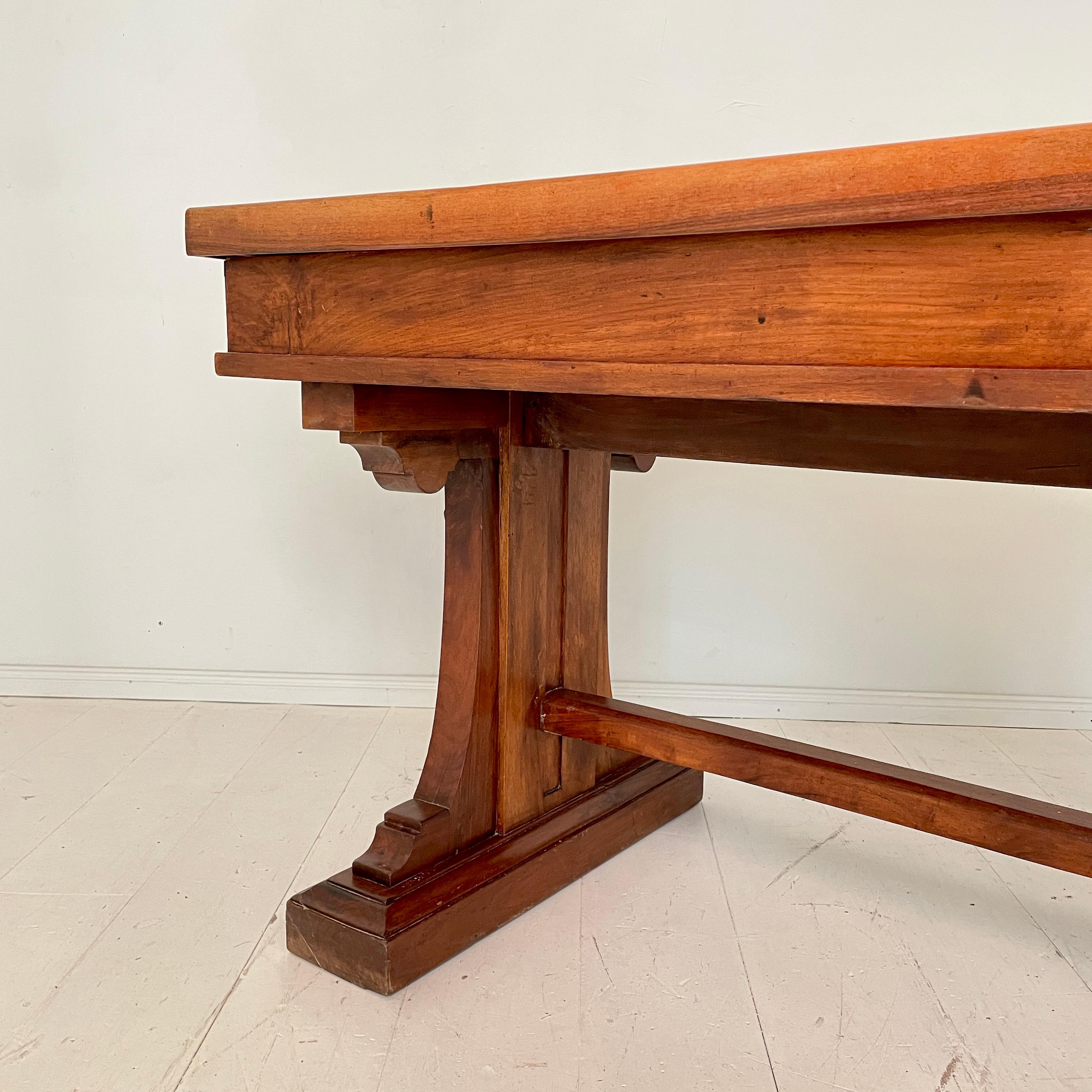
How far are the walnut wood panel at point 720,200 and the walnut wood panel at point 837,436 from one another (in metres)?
0.45

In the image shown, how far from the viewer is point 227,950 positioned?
1.39 m

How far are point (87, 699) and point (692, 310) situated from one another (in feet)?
6.79

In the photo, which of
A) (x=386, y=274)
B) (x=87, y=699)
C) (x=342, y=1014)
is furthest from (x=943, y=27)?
(x=87, y=699)

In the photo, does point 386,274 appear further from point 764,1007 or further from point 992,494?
point 992,494

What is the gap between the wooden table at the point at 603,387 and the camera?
2.65 feet

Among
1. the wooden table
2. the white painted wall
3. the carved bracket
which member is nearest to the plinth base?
the wooden table

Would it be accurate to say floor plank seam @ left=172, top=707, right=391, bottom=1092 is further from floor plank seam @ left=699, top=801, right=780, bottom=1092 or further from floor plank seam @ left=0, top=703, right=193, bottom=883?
A: floor plank seam @ left=699, top=801, right=780, bottom=1092

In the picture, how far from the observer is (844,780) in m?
1.39

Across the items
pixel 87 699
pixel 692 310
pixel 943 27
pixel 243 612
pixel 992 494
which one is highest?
pixel 943 27

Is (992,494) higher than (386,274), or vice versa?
(386,274)

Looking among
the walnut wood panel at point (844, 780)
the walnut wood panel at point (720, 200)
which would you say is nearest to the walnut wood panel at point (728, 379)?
the walnut wood panel at point (720, 200)

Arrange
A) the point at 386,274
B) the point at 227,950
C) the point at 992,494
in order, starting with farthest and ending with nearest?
1. the point at 992,494
2. the point at 227,950
3. the point at 386,274

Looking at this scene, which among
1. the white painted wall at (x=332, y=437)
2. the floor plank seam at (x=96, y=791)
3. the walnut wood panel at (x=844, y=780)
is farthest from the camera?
the white painted wall at (x=332, y=437)

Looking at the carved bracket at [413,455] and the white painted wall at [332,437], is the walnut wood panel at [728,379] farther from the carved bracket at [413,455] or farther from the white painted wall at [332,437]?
the white painted wall at [332,437]
